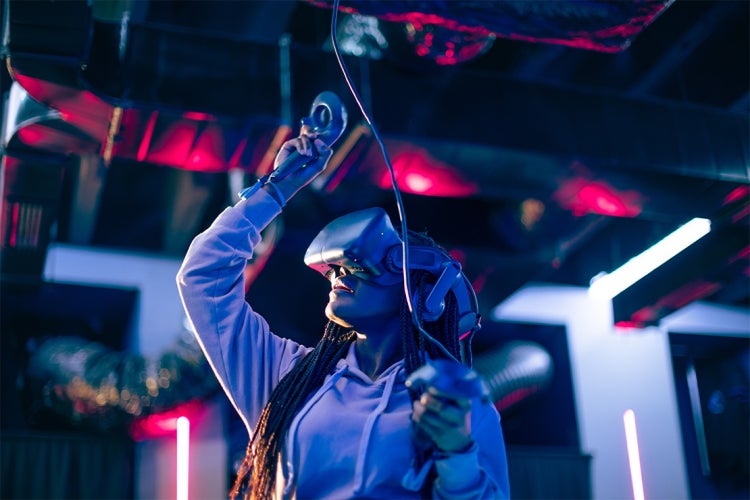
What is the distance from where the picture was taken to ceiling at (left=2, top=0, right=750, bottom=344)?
3365 mm

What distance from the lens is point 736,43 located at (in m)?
4.96

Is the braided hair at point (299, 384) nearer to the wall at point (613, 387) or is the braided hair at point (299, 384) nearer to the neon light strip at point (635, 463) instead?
the neon light strip at point (635, 463)

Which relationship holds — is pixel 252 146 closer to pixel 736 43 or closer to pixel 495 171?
pixel 495 171

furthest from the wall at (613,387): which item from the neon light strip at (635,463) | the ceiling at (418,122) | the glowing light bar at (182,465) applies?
the glowing light bar at (182,465)

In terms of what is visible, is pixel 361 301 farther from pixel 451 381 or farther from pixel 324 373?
pixel 451 381

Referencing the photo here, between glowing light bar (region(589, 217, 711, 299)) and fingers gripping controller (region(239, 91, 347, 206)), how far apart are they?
3531 mm

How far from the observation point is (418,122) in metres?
3.97

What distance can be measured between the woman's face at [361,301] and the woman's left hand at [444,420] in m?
0.31

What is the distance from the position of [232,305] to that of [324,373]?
0.19 meters

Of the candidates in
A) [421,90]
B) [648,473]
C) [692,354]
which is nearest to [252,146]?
[421,90]

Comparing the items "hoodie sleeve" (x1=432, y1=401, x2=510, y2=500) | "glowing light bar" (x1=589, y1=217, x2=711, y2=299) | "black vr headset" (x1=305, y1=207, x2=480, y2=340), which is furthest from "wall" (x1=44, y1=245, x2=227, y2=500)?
"hoodie sleeve" (x1=432, y1=401, x2=510, y2=500)

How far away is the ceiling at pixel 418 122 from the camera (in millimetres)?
3365

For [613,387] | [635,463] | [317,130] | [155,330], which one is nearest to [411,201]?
[155,330]

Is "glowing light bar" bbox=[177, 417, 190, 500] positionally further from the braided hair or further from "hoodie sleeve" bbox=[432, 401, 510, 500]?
"hoodie sleeve" bbox=[432, 401, 510, 500]
